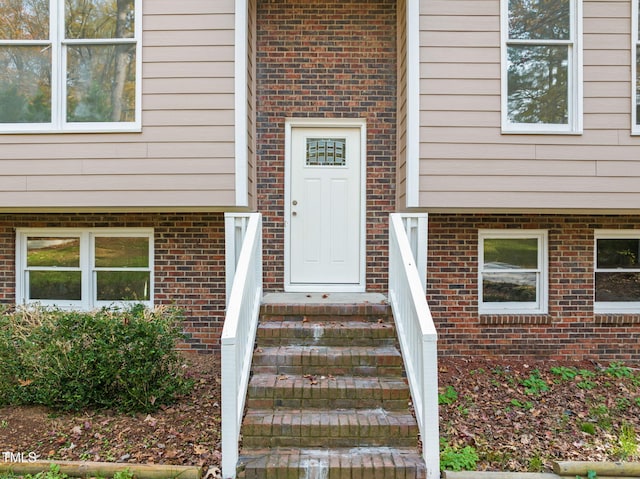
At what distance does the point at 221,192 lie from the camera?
4.95 m

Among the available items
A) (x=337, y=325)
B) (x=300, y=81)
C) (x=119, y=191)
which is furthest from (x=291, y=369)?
(x=300, y=81)

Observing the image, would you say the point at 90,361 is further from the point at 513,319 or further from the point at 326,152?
the point at 513,319

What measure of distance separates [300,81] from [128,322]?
3.28 m

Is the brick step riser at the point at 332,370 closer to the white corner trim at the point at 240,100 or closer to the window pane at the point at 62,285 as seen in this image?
the white corner trim at the point at 240,100

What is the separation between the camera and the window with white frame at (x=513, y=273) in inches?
230

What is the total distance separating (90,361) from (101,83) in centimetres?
283

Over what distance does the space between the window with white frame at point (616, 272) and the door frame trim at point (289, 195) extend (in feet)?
9.45

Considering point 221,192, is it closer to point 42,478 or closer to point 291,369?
point 291,369

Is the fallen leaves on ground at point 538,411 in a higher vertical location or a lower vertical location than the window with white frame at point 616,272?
lower

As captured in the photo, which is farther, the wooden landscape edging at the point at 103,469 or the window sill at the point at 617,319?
the window sill at the point at 617,319

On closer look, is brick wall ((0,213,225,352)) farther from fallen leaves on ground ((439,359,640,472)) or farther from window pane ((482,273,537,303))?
window pane ((482,273,537,303))

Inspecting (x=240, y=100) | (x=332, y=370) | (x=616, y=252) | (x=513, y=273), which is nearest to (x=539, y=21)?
(x=513, y=273)

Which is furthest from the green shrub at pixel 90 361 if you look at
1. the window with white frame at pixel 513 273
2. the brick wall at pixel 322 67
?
the window with white frame at pixel 513 273

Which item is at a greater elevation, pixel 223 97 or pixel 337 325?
pixel 223 97
